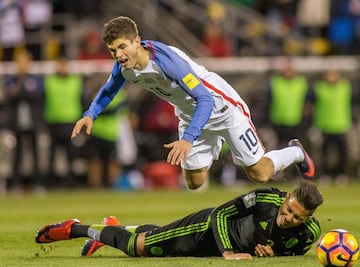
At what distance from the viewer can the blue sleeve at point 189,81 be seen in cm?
977

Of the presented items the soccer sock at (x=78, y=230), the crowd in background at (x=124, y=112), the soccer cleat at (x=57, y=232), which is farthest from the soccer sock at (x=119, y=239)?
the crowd in background at (x=124, y=112)

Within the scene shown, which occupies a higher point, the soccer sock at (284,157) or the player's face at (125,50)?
the player's face at (125,50)

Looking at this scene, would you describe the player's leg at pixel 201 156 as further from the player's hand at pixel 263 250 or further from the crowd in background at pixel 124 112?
the crowd in background at pixel 124 112

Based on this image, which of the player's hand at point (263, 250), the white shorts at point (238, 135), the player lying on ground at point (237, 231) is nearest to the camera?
the player lying on ground at point (237, 231)

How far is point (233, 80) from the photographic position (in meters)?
23.0

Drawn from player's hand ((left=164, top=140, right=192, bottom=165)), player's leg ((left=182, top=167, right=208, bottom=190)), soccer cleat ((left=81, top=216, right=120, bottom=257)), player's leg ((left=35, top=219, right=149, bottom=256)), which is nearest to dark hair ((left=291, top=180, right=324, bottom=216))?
player's hand ((left=164, top=140, right=192, bottom=165))

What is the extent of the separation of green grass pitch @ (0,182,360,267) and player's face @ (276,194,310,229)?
0.35m

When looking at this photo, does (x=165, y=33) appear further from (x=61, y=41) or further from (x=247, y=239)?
(x=247, y=239)

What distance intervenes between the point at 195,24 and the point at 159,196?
5751 millimetres

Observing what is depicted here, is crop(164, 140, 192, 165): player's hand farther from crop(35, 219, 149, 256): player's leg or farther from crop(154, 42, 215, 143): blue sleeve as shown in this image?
crop(35, 219, 149, 256): player's leg

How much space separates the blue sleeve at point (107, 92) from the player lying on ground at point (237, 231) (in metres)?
1.21

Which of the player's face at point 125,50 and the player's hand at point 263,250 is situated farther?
the player's face at point 125,50

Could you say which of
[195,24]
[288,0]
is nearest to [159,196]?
[195,24]

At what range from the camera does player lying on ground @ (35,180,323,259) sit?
30.2 feet
